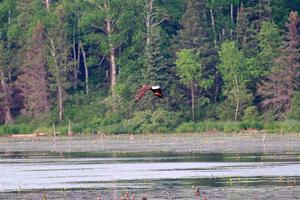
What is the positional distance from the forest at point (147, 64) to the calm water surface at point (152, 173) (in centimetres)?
Result: 1552

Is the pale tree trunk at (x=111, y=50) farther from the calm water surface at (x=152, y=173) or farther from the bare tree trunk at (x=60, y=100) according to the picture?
the calm water surface at (x=152, y=173)

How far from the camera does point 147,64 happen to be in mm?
91062

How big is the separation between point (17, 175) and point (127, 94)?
1480 inches

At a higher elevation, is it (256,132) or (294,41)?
(294,41)

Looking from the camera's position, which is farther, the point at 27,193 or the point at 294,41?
the point at 294,41

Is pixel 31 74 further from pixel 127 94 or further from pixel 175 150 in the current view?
pixel 175 150

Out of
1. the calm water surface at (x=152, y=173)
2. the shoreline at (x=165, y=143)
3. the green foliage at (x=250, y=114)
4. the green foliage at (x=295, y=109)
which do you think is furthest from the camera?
the green foliage at (x=250, y=114)

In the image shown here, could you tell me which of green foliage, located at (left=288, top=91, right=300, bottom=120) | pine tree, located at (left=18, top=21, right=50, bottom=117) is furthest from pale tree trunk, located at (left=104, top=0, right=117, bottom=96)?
green foliage, located at (left=288, top=91, right=300, bottom=120)

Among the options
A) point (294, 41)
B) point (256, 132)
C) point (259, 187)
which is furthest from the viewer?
point (294, 41)

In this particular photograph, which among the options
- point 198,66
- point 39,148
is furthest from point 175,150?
point 198,66

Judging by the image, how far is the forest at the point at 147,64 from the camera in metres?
88.6

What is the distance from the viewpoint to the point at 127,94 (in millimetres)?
93000

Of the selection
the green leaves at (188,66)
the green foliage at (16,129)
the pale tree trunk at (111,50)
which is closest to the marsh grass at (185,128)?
the green foliage at (16,129)

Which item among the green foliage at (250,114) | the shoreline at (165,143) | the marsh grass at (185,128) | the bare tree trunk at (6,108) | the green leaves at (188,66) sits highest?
the green leaves at (188,66)
